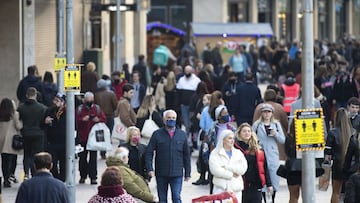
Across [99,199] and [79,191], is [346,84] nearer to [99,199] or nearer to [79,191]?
[79,191]

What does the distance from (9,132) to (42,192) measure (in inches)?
311

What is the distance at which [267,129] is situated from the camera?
678 inches

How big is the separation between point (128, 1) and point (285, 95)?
71.2 feet

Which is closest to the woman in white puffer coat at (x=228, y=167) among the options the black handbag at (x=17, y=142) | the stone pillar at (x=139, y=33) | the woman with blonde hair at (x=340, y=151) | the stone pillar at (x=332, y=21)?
the woman with blonde hair at (x=340, y=151)

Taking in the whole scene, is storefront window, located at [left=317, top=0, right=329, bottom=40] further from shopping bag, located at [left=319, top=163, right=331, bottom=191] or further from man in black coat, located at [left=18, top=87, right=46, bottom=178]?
shopping bag, located at [left=319, top=163, right=331, bottom=191]

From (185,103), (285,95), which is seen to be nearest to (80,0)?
(185,103)

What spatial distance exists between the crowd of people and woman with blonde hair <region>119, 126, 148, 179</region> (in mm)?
14

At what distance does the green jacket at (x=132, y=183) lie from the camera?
13219mm

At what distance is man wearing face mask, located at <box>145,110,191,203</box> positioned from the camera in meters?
15.8

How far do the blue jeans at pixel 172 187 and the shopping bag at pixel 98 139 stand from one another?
3.86 meters

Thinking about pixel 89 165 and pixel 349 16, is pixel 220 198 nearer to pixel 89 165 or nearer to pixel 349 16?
pixel 89 165

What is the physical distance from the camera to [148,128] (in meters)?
19.4

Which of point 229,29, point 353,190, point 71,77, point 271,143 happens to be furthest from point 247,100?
point 229,29

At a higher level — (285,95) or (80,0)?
(80,0)
